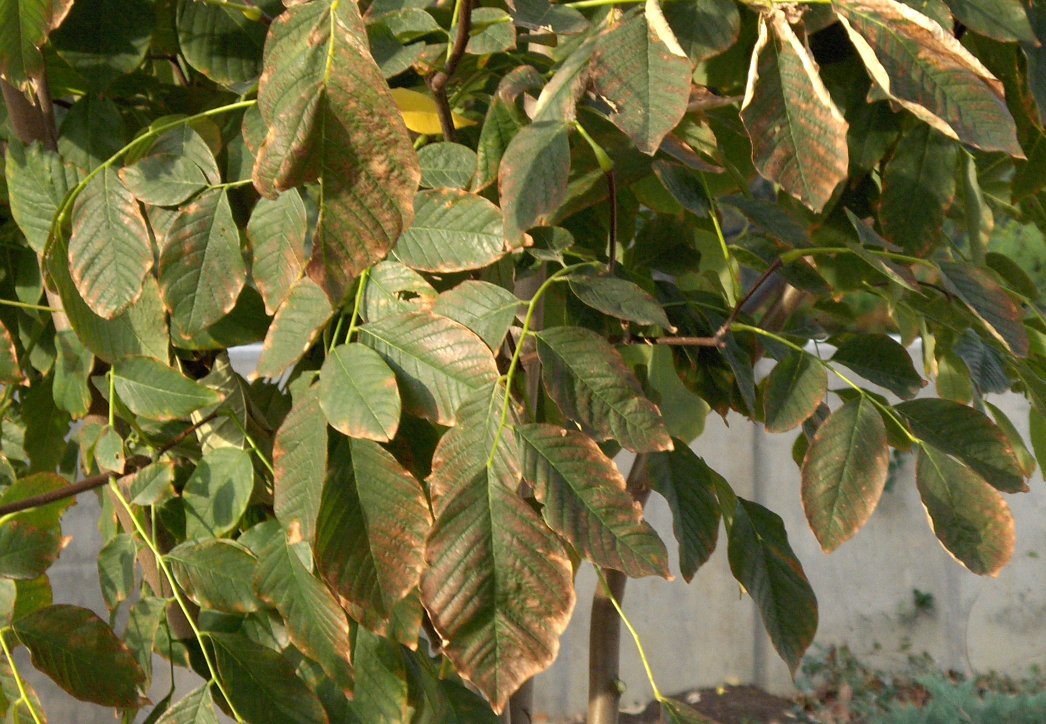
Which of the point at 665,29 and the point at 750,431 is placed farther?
the point at 750,431

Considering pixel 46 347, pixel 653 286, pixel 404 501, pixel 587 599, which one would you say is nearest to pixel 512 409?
pixel 404 501

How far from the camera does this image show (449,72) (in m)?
0.55

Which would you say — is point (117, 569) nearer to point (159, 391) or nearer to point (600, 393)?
point (159, 391)

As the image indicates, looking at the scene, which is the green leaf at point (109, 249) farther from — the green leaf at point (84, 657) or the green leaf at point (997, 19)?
the green leaf at point (997, 19)

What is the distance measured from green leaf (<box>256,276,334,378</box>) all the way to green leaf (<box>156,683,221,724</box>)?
196 millimetres

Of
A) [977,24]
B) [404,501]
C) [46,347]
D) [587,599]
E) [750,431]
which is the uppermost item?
[977,24]

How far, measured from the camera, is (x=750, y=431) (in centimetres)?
356

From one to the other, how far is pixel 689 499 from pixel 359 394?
0.26 metres

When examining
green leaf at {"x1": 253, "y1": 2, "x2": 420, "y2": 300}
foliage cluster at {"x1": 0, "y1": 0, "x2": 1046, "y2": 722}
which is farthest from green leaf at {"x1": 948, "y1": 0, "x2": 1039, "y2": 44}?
green leaf at {"x1": 253, "y1": 2, "x2": 420, "y2": 300}

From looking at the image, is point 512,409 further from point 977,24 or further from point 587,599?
point 587,599

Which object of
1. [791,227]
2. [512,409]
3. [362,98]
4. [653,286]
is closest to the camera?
[362,98]

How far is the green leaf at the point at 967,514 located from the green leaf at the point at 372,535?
0.26 metres

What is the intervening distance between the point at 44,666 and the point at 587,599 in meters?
2.89

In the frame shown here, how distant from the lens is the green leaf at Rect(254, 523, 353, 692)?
0.58m
